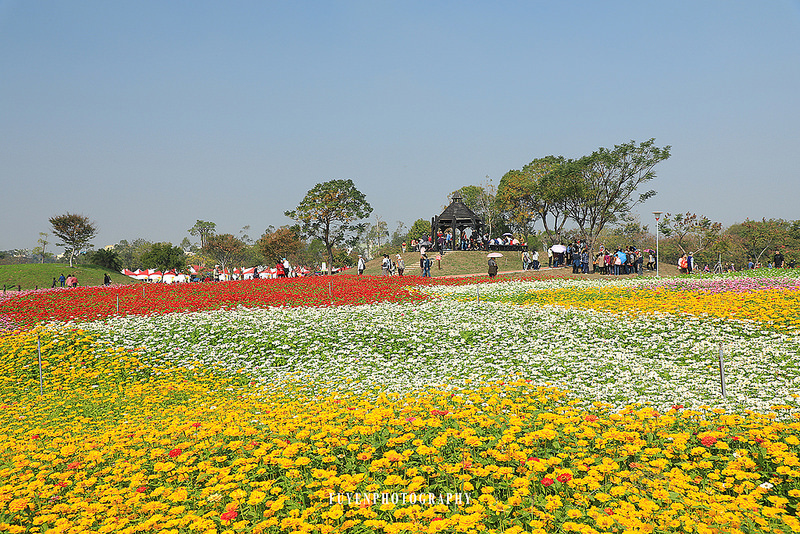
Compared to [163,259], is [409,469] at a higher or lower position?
lower

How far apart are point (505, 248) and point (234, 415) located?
123 ft

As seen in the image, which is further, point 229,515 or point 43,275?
point 43,275

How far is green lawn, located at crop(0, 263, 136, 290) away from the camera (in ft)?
132

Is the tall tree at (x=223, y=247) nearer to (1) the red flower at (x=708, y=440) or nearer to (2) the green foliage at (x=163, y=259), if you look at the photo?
(2) the green foliage at (x=163, y=259)

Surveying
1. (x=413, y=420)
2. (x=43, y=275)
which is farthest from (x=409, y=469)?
(x=43, y=275)

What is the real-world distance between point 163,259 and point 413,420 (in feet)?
208

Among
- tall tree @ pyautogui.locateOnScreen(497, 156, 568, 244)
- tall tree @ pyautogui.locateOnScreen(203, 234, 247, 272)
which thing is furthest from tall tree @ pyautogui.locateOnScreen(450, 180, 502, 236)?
tall tree @ pyautogui.locateOnScreen(203, 234, 247, 272)

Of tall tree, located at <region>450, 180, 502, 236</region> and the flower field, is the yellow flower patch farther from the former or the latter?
tall tree, located at <region>450, 180, 502, 236</region>

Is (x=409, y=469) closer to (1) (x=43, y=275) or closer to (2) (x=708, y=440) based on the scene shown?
(2) (x=708, y=440)

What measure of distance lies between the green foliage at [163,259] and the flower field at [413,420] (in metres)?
50.1

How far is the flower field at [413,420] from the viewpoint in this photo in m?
Result: 3.74

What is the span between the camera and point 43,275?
4241 cm

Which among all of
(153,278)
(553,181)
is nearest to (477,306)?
(553,181)

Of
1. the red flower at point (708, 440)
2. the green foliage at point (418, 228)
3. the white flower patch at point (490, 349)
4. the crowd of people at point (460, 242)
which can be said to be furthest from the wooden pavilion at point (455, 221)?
the green foliage at point (418, 228)
